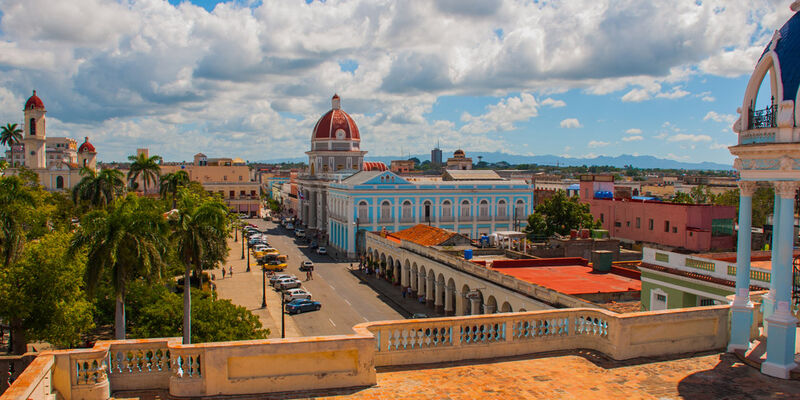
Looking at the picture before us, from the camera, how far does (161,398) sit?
8445 millimetres

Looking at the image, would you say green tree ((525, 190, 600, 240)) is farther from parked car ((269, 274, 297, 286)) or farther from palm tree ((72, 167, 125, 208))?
palm tree ((72, 167, 125, 208))

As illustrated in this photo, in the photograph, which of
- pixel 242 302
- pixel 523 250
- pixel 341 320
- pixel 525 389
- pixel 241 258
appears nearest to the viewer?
pixel 525 389

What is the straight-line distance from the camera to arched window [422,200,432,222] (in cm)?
6357

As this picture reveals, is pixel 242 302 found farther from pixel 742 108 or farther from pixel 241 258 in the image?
pixel 742 108

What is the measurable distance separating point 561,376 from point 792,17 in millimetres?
7657

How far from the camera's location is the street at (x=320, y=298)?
1291 inches

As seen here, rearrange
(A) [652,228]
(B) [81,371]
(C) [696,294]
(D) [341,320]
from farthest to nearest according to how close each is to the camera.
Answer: (A) [652,228]
(D) [341,320]
(C) [696,294]
(B) [81,371]

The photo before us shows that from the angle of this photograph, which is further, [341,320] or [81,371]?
[341,320]

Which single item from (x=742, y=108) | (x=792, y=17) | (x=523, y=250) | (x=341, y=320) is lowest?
(x=341, y=320)

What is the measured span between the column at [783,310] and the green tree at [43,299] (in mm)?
20513

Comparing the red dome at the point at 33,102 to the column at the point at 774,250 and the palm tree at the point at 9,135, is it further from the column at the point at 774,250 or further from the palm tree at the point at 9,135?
the column at the point at 774,250

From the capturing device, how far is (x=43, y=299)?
20344mm

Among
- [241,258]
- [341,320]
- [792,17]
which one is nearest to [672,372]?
[792,17]

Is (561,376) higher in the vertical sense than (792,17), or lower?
lower
